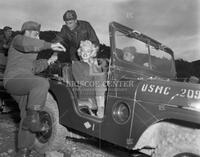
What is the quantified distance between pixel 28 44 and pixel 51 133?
60.0 inches

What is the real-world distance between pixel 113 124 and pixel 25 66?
163 centimetres

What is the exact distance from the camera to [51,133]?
193 inches

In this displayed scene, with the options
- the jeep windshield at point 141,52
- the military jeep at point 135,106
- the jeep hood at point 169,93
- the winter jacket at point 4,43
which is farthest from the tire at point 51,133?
the winter jacket at point 4,43

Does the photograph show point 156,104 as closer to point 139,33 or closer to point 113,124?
point 113,124

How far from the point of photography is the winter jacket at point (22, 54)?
433 cm

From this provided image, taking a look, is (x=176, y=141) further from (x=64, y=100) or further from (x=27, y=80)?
(x=27, y=80)

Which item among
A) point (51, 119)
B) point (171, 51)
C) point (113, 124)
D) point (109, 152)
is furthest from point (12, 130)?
point (171, 51)

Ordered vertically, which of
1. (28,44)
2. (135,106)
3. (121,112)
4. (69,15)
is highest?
(69,15)

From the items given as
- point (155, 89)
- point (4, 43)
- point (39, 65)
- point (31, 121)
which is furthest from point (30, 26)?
point (4, 43)

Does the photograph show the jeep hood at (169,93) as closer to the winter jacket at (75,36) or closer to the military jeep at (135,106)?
the military jeep at (135,106)

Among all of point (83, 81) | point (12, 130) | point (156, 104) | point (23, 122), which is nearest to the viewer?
point (156, 104)

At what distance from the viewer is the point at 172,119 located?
3.51m

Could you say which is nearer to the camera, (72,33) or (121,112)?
(121,112)

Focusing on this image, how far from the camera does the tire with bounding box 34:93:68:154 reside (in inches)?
191
